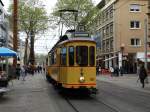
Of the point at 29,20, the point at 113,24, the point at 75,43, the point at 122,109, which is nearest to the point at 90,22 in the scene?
the point at 113,24

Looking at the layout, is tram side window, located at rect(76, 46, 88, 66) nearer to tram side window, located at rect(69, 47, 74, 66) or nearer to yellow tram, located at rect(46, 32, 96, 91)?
yellow tram, located at rect(46, 32, 96, 91)

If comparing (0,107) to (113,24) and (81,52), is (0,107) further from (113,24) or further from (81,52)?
(113,24)

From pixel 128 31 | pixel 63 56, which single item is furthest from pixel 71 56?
pixel 128 31

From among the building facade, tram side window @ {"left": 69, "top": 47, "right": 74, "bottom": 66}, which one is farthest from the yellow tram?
the building facade

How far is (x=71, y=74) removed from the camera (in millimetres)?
23719

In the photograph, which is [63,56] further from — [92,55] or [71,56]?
[92,55]

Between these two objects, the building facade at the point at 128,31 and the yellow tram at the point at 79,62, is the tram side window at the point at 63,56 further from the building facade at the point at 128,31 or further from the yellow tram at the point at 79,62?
the building facade at the point at 128,31

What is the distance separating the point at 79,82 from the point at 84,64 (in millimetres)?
939

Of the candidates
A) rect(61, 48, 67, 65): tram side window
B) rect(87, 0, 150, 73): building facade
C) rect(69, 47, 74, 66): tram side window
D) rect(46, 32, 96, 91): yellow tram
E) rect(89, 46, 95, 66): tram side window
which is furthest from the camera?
rect(87, 0, 150, 73): building facade

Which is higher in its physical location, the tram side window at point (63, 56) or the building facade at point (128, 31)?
the building facade at point (128, 31)

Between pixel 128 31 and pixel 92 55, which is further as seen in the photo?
pixel 128 31

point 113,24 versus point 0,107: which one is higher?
point 113,24

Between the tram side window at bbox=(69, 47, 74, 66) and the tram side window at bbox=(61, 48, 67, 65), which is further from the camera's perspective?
the tram side window at bbox=(61, 48, 67, 65)

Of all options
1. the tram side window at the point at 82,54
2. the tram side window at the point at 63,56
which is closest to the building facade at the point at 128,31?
the tram side window at the point at 63,56
